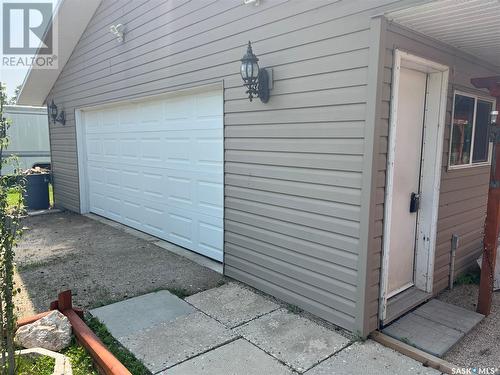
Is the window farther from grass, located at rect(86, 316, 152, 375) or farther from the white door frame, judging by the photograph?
grass, located at rect(86, 316, 152, 375)

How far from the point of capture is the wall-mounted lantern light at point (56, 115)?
26.3ft

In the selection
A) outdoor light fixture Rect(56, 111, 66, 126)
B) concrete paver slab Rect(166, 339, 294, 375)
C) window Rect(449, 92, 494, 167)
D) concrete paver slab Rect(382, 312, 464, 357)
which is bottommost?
concrete paver slab Rect(166, 339, 294, 375)

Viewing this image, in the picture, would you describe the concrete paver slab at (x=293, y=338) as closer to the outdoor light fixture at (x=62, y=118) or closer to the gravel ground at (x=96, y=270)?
the gravel ground at (x=96, y=270)

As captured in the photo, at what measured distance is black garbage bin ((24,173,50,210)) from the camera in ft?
27.4

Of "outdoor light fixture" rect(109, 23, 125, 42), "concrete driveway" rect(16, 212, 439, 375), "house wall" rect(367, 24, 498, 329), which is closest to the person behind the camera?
"concrete driveway" rect(16, 212, 439, 375)

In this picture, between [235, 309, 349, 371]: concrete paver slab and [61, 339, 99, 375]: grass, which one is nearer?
[61, 339, 99, 375]: grass

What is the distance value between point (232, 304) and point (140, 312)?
0.83m

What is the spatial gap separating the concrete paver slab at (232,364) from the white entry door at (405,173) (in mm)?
1391

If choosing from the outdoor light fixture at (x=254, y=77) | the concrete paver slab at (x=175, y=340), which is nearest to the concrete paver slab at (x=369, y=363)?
the concrete paver slab at (x=175, y=340)

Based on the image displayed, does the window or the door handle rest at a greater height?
the window

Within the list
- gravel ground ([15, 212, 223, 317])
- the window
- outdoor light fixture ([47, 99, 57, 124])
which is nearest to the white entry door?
the window

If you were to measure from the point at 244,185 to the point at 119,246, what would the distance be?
255 cm

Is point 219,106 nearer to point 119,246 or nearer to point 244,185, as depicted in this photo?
point 244,185

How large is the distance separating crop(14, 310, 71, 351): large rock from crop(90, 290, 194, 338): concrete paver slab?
370 mm
